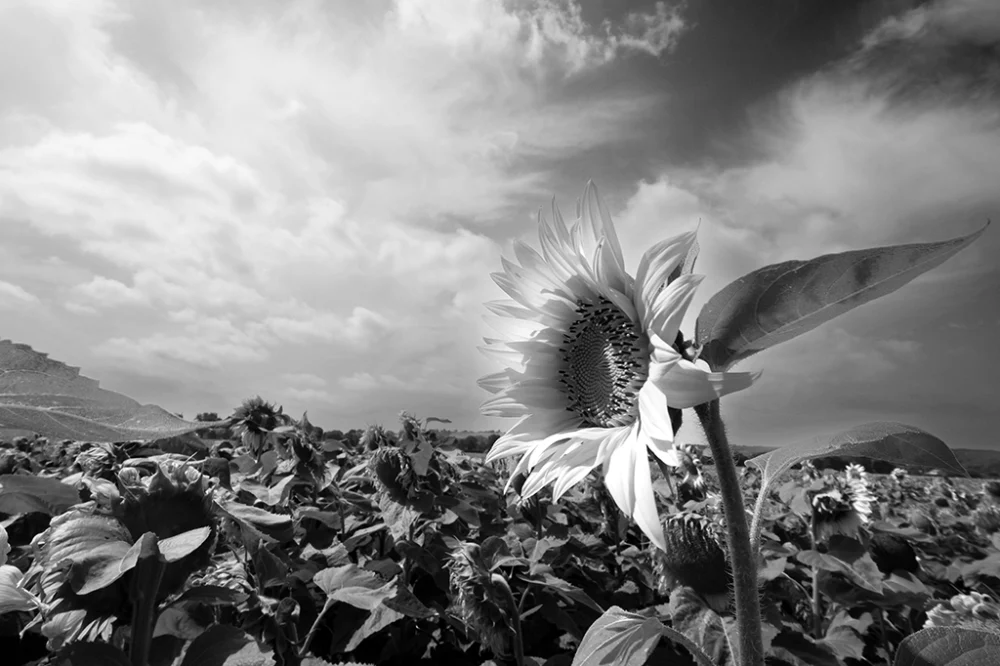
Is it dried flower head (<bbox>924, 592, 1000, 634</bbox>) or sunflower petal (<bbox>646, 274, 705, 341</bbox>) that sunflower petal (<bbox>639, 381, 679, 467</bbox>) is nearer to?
sunflower petal (<bbox>646, 274, 705, 341</bbox>)

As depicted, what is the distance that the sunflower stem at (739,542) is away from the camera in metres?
1.15

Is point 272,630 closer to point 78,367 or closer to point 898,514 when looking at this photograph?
point 78,367

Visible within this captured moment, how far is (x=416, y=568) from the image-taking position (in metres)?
3.38

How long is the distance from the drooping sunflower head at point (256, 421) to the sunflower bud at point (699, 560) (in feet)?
11.3

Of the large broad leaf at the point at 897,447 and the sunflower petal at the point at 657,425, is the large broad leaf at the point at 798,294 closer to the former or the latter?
the sunflower petal at the point at 657,425

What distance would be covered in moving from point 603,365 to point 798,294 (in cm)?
52

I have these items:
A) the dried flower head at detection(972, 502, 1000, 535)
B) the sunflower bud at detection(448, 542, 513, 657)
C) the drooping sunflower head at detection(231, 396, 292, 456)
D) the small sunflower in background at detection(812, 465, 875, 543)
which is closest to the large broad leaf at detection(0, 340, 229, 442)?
the sunflower bud at detection(448, 542, 513, 657)

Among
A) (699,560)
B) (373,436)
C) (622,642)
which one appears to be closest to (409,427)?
(373,436)

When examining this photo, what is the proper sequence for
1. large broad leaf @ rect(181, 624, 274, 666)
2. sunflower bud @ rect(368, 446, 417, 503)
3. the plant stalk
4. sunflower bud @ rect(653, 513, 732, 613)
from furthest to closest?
sunflower bud @ rect(368, 446, 417, 503)
sunflower bud @ rect(653, 513, 732, 613)
large broad leaf @ rect(181, 624, 274, 666)
the plant stalk

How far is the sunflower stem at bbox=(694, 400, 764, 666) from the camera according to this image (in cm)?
115

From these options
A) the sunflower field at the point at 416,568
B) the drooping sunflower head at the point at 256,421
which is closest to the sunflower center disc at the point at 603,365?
the sunflower field at the point at 416,568

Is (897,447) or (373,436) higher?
(373,436)

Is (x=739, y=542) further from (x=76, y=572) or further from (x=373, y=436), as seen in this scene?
(x=373, y=436)

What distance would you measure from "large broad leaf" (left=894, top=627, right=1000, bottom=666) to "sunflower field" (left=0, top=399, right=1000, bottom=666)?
2cm
